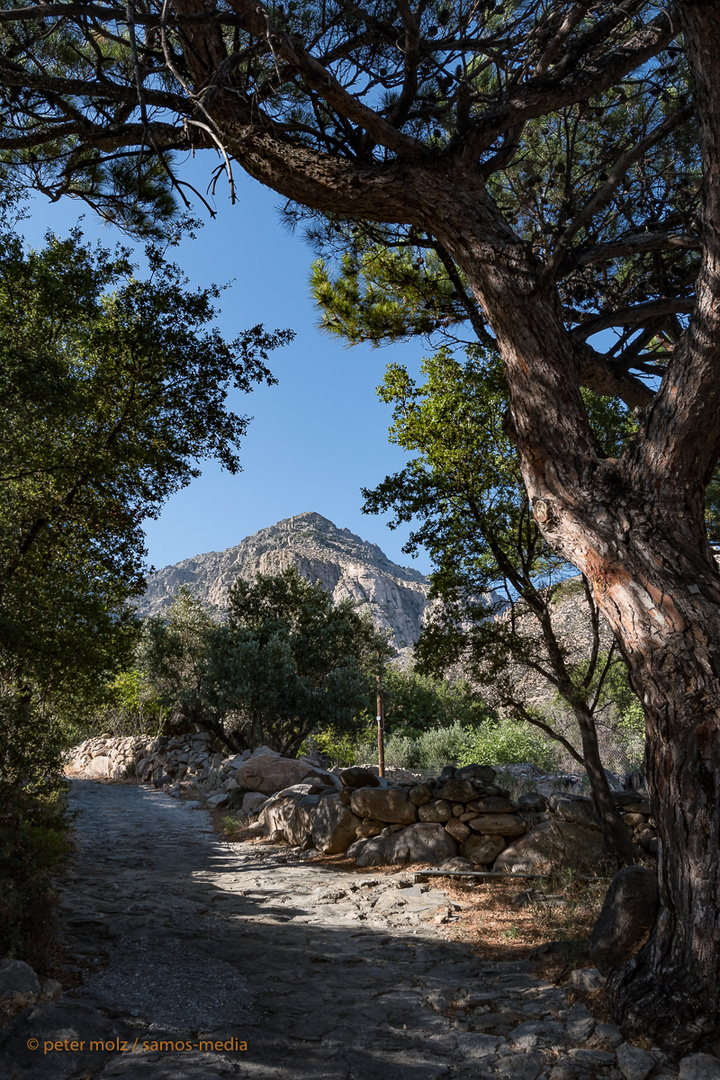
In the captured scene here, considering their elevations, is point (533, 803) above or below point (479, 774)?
below

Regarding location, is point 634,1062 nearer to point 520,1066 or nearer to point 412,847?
point 520,1066

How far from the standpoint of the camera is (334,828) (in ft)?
27.3

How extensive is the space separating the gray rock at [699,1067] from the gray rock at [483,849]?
14.8 ft

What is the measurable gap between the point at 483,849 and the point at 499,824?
32cm

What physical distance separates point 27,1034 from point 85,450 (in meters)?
5.60

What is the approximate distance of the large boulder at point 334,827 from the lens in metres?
8.25

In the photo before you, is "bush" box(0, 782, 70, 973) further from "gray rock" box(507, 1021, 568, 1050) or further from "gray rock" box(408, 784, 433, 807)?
"gray rock" box(408, 784, 433, 807)

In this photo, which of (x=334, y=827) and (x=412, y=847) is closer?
(x=412, y=847)

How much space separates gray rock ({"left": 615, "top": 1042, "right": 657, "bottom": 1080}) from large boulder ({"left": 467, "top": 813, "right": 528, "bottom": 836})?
4.37 m

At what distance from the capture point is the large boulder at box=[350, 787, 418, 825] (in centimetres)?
782

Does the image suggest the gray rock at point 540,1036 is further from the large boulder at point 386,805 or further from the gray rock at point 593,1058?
the large boulder at point 386,805

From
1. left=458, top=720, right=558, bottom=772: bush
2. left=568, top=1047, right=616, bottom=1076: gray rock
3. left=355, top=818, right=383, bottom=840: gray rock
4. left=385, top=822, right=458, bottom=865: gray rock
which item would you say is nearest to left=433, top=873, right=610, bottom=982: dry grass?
left=385, top=822, right=458, bottom=865: gray rock

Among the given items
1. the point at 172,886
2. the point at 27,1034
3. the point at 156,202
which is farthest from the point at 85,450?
the point at 27,1034

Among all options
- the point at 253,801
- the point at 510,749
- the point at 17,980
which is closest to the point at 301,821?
the point at 253,801
